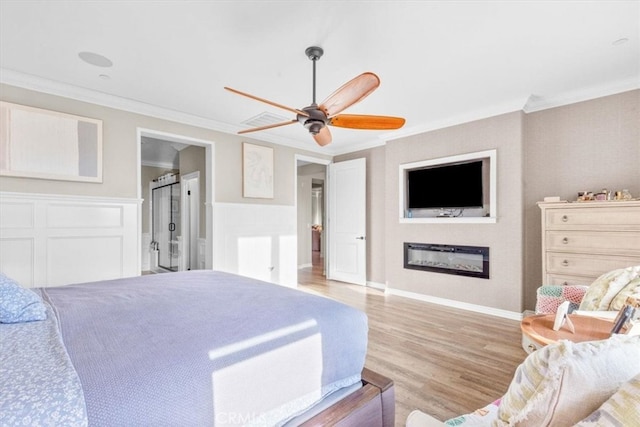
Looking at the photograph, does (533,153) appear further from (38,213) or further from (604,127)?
(38,213)

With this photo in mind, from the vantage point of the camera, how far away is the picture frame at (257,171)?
15.0 ft

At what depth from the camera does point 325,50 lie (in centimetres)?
248

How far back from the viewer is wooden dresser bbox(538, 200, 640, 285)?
273 cm

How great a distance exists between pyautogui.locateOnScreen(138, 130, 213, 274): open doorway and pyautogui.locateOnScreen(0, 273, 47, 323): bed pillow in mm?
2827

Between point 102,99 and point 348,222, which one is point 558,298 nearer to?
point 348,222

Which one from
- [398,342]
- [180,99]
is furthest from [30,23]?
[398,342]

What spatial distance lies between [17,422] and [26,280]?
3045 mm

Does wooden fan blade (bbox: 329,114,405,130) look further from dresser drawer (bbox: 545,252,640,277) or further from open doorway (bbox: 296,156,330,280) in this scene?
open doorway (bbox: 296,156,330,280)

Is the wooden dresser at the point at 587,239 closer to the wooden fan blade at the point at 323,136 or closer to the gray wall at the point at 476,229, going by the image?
the gray wall at the point at 476,229

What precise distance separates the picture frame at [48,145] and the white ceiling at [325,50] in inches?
11.4

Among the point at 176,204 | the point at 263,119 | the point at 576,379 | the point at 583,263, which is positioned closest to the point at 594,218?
the point at 583,263

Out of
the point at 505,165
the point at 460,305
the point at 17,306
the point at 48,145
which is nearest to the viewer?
the point at 17,306

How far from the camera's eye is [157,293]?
183 centimetres

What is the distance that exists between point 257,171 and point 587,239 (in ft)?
13.2
